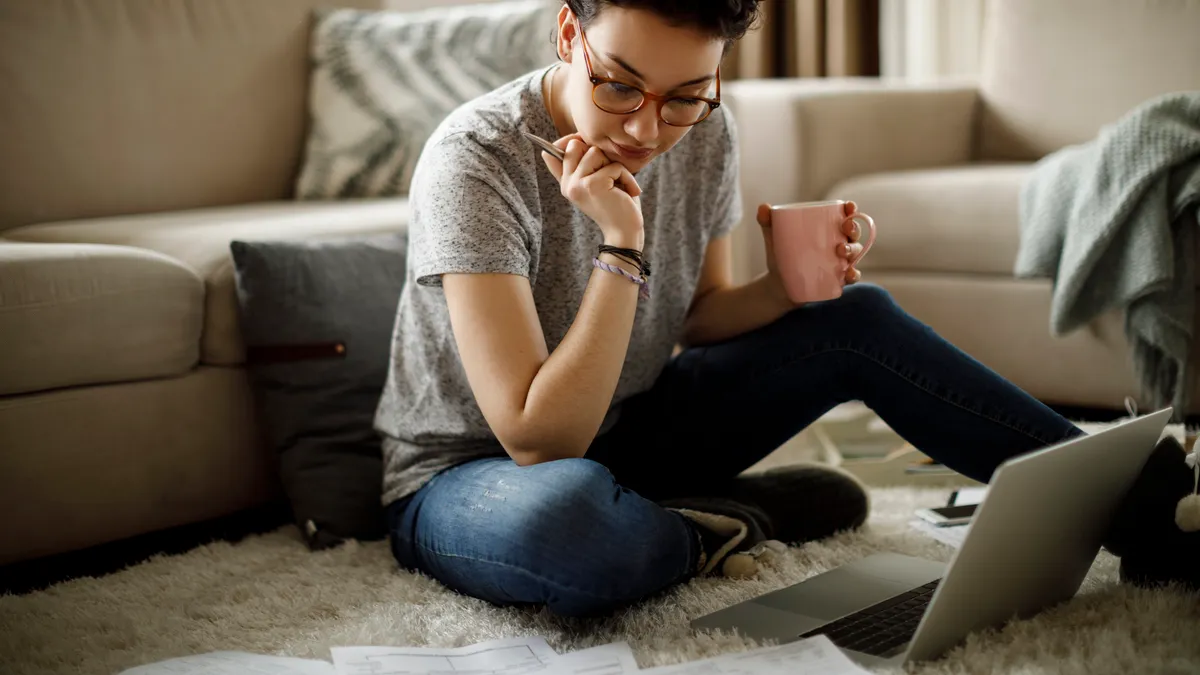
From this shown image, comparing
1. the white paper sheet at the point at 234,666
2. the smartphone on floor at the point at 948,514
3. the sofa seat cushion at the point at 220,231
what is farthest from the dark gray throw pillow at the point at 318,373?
the smartphone on floor at the point at 948,514

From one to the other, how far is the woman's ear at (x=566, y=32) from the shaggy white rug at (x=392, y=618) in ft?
1.94

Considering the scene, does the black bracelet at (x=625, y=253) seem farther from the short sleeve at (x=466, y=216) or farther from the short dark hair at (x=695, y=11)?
the short dark hair at (x=695, y=11)

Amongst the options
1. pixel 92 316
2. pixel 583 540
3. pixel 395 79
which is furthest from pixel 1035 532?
pixel 395 79

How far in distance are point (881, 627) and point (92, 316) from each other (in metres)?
1.04

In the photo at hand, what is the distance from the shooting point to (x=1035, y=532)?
100 cm

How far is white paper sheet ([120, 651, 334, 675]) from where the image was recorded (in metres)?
1.06

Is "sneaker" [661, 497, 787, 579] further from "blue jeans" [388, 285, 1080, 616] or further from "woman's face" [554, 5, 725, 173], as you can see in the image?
"woman's face" [554, 5, 725, 173]

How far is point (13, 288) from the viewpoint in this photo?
1.39 m

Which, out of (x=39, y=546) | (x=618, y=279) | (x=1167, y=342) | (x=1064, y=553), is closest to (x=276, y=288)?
(x=39, y=546)

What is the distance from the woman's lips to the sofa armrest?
1.20m

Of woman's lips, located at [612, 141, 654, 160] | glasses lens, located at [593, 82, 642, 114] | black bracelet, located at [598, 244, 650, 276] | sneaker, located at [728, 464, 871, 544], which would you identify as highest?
glasses lens, located at [593, 82, 642, 114]

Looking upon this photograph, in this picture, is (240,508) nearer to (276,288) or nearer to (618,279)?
(276,288)

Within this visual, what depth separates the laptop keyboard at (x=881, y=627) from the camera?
1070 mm

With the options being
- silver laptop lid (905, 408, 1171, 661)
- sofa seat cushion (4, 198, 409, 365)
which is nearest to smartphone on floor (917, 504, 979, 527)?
silver laptop lid (905, 408, 1171, 661)
